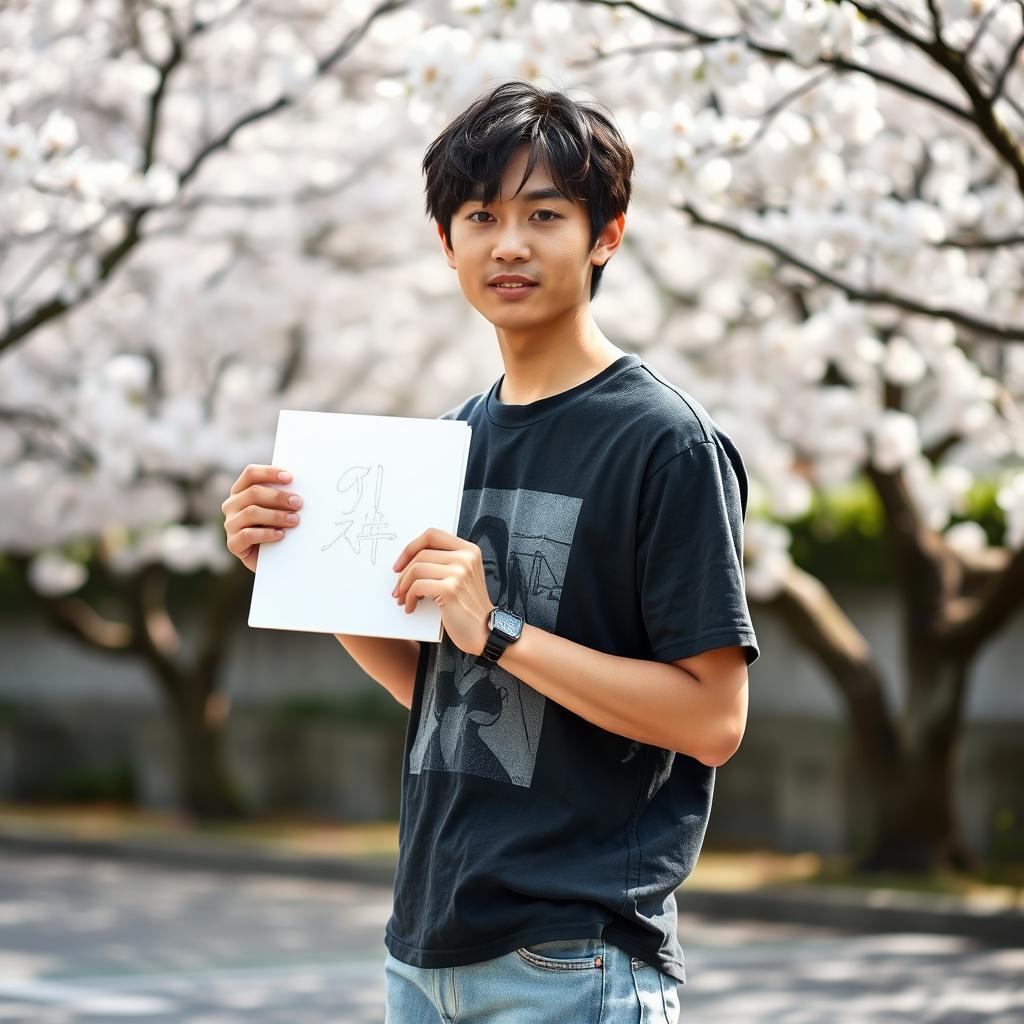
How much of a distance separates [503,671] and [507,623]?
0.37ft

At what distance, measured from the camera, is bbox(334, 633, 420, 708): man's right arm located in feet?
7.79

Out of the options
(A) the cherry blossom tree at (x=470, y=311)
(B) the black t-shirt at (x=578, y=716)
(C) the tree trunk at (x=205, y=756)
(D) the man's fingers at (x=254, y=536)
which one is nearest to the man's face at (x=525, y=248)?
(B) the black t-shirt at (x=578, y=716)

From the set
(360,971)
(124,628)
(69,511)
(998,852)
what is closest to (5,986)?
(360,971)

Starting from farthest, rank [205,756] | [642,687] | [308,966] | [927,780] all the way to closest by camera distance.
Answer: [205,756] → [927,780] → [308,966] → [642,687]

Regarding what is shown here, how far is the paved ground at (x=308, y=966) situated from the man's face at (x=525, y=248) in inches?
197

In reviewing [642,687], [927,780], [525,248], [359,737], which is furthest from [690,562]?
[359,737]

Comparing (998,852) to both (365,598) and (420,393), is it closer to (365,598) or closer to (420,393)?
(420,393)

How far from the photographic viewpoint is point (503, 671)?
206 centimetres

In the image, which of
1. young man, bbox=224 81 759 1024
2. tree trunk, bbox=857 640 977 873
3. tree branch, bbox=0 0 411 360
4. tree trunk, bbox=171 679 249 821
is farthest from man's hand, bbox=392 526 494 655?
tree trunk, bbox=171 679 249 821

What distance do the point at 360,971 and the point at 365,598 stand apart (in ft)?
19.6

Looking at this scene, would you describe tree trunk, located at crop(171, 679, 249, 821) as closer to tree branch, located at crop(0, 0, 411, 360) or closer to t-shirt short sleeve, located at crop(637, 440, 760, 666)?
tree branch, located at crop(0, 0, 411, 360)

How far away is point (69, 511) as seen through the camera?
12062 mm

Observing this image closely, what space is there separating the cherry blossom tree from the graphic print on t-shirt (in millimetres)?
2989

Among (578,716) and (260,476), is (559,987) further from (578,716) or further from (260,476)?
(260,476)
